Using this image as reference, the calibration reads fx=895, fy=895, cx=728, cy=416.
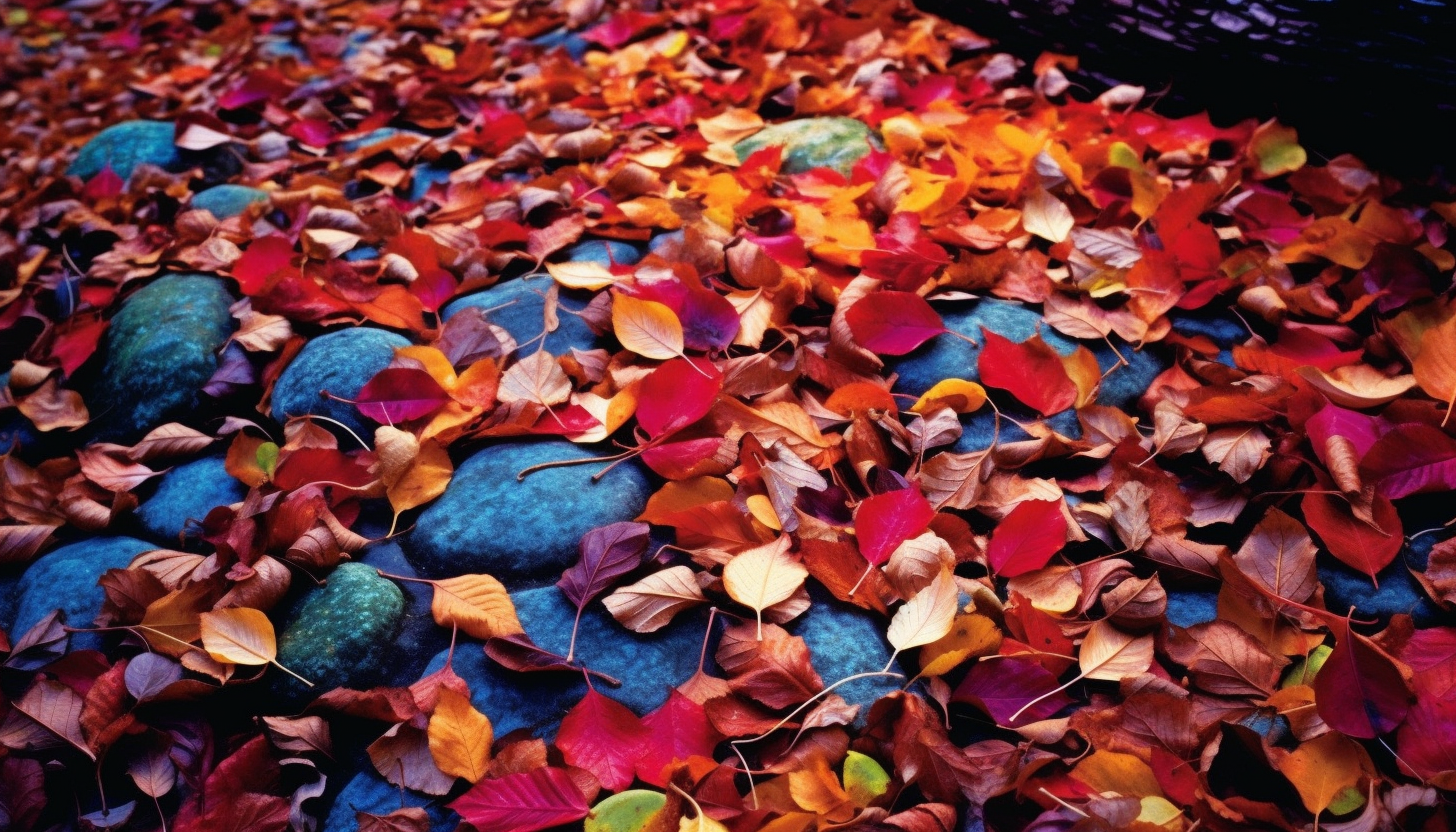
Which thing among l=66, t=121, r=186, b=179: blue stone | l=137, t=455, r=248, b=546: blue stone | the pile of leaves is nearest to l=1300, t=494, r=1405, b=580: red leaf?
the pile of leaves

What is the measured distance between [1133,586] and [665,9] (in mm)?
2487

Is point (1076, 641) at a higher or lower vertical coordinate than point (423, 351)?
lower

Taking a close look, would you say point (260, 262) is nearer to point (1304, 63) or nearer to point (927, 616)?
point (927, 616)

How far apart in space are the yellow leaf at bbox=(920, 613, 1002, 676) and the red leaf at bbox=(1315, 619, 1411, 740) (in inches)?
12.8

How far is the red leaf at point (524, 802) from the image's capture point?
0.93 meters

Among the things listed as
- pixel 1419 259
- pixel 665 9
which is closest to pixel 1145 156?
pixel 1419 259

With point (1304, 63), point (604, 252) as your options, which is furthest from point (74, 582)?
point (1304, 63)

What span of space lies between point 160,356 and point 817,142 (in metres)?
1.35

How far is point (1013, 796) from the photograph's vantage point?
3.10 feet

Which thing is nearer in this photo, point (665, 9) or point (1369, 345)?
point (1369, 345)

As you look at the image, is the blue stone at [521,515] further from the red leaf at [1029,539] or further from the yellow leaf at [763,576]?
the red leaf at [1029,539]

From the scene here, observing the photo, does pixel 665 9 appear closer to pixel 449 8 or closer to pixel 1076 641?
pixel 449 8

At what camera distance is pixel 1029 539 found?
112cm

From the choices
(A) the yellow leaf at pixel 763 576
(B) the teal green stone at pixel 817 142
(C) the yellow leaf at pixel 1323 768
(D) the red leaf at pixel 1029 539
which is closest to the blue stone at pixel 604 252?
(B) the teal green stone at pixel 817 142
